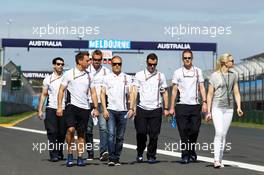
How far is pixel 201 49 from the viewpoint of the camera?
41.8m

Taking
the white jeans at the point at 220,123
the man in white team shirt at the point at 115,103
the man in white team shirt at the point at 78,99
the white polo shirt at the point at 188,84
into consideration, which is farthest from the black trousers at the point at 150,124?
the white jeans at the point at 220,123

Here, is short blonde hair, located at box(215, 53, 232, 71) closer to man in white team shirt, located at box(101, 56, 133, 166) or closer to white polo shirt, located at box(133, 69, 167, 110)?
white polo shirt, located at box(133, 69, 167, 110)

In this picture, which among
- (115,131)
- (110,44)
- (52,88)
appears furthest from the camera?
(110,44)

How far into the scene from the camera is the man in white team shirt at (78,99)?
34.1ft

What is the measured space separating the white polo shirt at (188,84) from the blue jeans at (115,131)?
988 millimetres

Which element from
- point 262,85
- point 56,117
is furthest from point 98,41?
point 56,117

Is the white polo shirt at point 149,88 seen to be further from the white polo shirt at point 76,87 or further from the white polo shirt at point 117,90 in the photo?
the white polo shirt at point 76,87

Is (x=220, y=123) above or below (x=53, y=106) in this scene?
below

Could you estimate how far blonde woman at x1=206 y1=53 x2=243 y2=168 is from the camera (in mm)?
10141

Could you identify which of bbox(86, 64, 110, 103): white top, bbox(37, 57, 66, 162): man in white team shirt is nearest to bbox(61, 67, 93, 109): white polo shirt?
bbox(86, 64, 110, 103): white top

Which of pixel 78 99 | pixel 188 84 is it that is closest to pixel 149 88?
pixel 188 84

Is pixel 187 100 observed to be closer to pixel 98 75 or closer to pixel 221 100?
pixel 221 100

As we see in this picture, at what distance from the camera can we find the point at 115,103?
34.7 ft

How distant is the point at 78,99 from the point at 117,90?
0.65 metres
